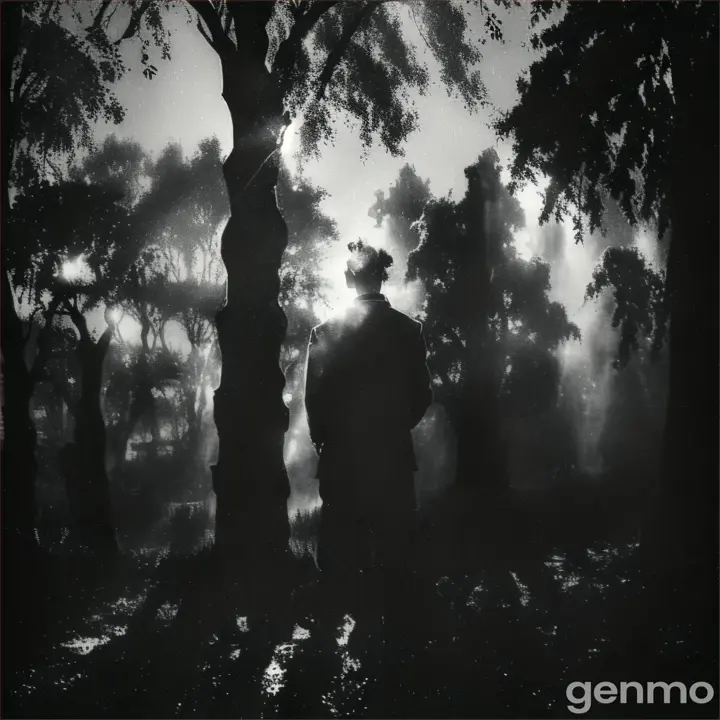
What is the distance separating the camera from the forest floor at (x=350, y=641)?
113 inches

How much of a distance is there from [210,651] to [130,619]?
1.82 ft

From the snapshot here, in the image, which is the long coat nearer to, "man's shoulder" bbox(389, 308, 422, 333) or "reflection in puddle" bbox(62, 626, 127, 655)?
"man's shoulder" bbox(389, 308, 422, 333)

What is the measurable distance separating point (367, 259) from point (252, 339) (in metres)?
0.93

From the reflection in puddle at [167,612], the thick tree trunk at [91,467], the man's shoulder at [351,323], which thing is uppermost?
the man's shoulder at [351,323]

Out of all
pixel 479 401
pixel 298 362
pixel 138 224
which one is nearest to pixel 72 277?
pixel 138 224

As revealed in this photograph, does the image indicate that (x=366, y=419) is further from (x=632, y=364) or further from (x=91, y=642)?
(x=91, y=642)

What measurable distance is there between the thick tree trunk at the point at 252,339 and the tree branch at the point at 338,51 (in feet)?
1.06

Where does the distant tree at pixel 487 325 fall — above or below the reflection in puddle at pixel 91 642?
above

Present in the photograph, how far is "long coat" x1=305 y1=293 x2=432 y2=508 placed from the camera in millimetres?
3127

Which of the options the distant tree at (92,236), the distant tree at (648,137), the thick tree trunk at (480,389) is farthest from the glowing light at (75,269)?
the distant tree at (648,137)

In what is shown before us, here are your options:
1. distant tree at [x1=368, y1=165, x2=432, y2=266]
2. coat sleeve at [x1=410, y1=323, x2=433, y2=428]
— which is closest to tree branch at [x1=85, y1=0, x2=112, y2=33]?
distant tree at [x1=368, y1=165, x2=432, y2=266]

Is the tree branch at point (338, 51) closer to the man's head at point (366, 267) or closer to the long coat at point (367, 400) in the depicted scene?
the man's head at point (366, 267)

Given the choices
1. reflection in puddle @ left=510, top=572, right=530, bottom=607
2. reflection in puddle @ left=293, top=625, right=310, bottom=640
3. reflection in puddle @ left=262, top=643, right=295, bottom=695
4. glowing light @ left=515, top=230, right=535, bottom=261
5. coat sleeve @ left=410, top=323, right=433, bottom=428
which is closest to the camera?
reflection in puddle @ left=262, top=643, right=295, bottom=695

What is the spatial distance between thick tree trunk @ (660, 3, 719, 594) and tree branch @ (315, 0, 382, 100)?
221 centimetres
